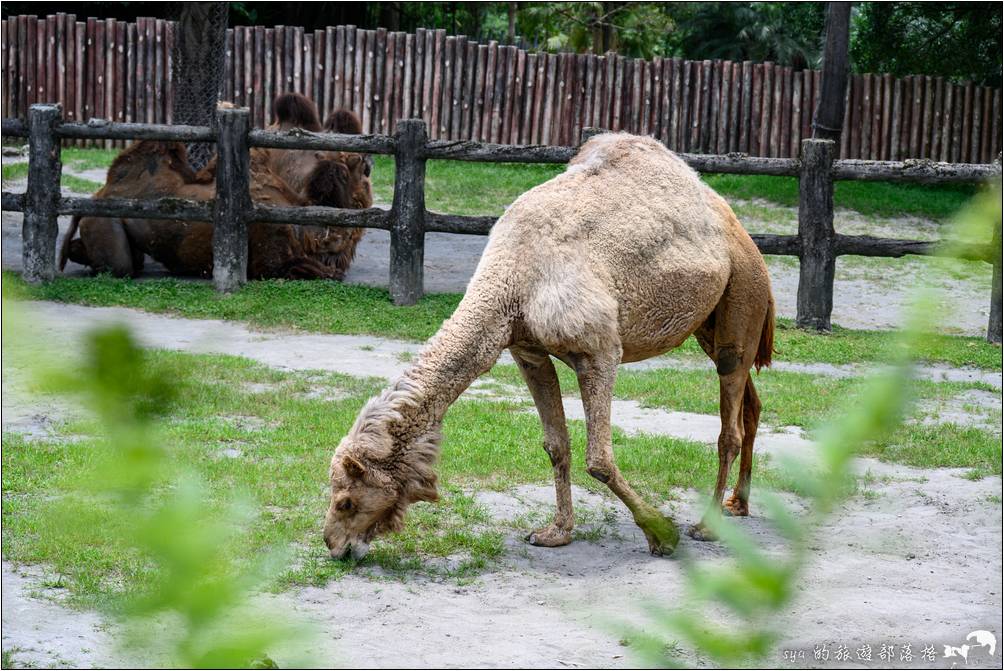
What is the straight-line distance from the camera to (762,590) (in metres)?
0.79

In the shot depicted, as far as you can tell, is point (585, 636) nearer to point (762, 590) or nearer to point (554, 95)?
point (762, 590)

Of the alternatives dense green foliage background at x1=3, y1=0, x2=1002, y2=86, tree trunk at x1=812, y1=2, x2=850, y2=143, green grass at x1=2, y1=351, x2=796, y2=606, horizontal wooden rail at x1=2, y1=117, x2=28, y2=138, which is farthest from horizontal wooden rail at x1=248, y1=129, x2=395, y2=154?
dense green foliage background at x1=3, y1=0, x2=1002, y2=86

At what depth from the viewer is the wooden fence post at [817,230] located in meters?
10.7

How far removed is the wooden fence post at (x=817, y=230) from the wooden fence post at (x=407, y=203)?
3363 millimetres

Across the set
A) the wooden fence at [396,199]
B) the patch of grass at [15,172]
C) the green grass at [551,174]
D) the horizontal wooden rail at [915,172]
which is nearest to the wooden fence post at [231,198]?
the wooden fence at [396,199]

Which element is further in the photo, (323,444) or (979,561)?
(323,444)

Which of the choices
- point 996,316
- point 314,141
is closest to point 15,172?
point 314,141

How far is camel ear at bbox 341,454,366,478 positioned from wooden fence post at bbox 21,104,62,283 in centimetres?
726

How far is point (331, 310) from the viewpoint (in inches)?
424

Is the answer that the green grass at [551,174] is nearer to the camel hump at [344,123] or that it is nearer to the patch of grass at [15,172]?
the camel hump at [344,123]

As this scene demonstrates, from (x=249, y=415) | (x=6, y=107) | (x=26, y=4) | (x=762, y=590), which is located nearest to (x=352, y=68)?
A: (x=6, y=107)

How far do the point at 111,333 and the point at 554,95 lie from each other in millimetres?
20209

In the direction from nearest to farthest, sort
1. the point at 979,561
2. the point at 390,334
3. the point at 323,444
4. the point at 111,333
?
Result: 1. the point at 111,333
2. the point at 979,561
3. the point at 323,444
4. the point at 390,334

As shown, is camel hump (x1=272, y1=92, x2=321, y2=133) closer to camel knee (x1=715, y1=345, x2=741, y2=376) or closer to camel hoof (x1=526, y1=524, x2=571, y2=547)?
camel knee (x1=715, y1=345, x2=741, y2=376)
